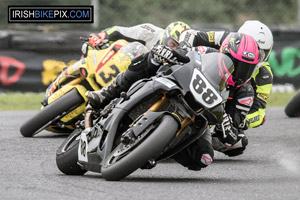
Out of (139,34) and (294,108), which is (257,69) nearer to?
(139,34)

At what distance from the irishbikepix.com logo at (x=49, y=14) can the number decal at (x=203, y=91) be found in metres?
12.1

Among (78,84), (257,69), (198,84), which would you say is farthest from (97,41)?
(198,84)

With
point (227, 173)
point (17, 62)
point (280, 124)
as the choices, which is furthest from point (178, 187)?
point (17, 62)

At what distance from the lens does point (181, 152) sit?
20.0 feet

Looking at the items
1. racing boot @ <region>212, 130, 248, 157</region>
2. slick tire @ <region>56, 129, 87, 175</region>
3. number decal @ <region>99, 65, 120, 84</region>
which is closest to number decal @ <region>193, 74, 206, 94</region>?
slick tire @ <region>56, 129, 87, 175</region>

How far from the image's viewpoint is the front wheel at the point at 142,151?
17.1ft

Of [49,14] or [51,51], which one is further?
[49,14]

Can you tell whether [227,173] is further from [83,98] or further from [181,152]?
[83,98]

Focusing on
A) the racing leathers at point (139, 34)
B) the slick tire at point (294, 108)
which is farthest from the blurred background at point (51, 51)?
the racing leathers at point (139, 34)

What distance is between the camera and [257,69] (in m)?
8.05

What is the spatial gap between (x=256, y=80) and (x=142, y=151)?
10.2 feet

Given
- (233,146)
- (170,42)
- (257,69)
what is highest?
(170,42)

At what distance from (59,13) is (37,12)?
516mm

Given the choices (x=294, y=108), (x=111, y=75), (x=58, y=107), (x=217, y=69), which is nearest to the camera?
(x=217, y=69)
